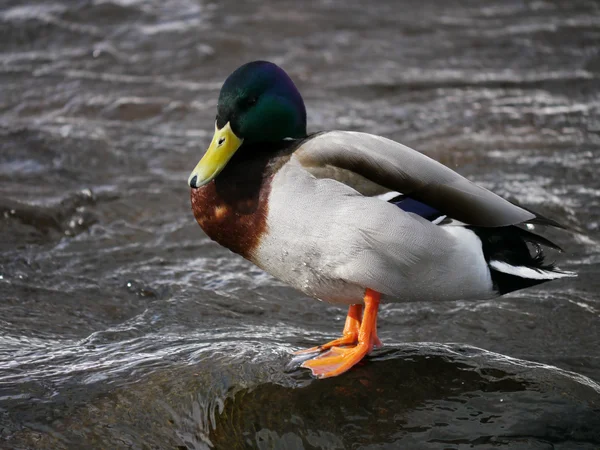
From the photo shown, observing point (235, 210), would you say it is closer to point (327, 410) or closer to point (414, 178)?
point (414, 178)

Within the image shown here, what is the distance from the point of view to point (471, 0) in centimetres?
1114

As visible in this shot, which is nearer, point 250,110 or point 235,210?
point 235,210

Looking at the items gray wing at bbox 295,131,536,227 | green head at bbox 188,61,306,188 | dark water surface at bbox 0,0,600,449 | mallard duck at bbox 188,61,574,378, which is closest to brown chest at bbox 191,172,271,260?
mallard duck at bbox 188,61,574,378

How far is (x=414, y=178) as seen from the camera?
11.4 feet

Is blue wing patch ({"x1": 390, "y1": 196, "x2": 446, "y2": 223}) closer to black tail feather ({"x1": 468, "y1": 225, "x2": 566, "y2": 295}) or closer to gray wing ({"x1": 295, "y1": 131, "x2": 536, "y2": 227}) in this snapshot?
gray wing ({"x1": 295, "y1": 131, "x2": 536, "y2": 227})

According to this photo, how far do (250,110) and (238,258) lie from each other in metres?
1.91

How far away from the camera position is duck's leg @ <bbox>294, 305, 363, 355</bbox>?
12.2 ft

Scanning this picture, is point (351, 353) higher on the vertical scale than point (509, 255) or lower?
lower

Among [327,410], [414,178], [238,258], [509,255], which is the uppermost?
[414,178]

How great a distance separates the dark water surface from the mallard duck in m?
0.31

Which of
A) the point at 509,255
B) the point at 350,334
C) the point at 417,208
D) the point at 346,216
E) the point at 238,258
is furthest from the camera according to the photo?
the point at 238,258

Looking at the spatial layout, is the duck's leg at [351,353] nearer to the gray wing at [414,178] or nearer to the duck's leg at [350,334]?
the duck's leg at [350,334]

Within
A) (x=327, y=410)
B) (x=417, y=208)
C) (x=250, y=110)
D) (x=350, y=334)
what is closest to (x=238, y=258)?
(x=350, y=334)

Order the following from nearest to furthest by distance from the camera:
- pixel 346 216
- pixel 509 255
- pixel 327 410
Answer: pixel 327 410
pixel 346 216
pixel 509 255
